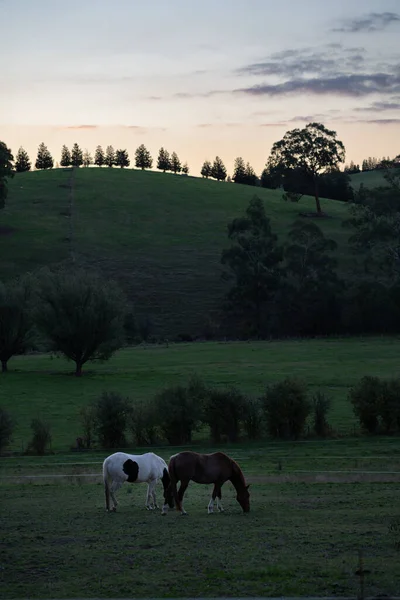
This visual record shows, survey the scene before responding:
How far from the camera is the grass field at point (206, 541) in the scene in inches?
510

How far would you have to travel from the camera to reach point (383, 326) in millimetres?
95000

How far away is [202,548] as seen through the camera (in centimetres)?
1559

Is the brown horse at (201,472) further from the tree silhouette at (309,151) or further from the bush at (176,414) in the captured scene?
the tree silhouette at (309,151)

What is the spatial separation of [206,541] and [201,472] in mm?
3700

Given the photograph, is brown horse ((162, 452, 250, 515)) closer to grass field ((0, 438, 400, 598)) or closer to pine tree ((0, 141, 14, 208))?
grass field ((0, 438, 400, 598))

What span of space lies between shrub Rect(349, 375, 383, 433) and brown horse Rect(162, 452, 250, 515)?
20.7 meters

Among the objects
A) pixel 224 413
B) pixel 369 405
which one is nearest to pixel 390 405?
pixel 369 405

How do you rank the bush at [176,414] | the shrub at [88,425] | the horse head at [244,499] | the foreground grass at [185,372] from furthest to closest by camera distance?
the foreground grass at [185,372]
the shrub at [88,425]
the bush at [176,414]
the horse head at [244,499]

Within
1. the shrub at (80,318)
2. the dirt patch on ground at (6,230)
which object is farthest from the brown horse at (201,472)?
the dirt patch on ground at (6,230)

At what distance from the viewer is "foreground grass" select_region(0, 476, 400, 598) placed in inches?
508

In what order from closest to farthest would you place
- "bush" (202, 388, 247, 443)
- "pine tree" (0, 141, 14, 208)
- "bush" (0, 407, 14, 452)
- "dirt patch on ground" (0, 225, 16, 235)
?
1. "bush" (0, 407, 14, 452)
2. "bush" (202, 388, 247, 443)
3. "pine tree" (0, 141, 14, 208)
4. "dirt patch on ground" (0, 225, 16, 235)

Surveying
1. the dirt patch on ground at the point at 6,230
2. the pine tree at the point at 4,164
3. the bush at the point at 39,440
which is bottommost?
the bush at the point at 39,440

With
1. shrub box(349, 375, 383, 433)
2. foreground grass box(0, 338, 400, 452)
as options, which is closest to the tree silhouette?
foreground grass box(0, 338, 400, 452)

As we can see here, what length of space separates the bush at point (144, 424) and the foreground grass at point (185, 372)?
3.10 meters
